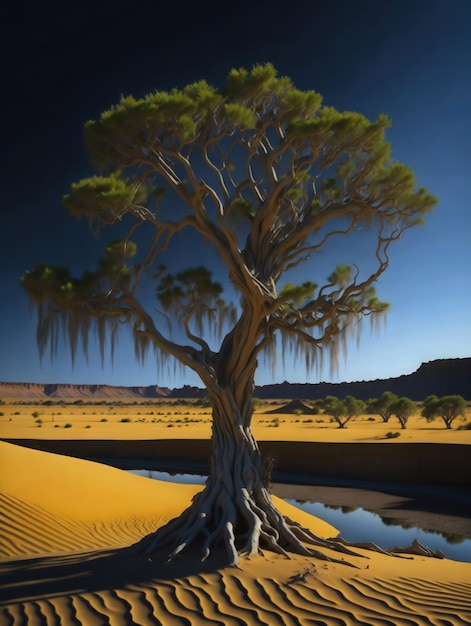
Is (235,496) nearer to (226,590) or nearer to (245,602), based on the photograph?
(226,590)

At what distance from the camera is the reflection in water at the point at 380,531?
11.2 metres

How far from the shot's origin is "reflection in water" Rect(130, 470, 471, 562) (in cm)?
1116

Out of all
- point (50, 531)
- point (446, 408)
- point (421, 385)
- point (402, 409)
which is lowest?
point (50, 531)

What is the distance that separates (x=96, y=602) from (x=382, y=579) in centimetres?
313

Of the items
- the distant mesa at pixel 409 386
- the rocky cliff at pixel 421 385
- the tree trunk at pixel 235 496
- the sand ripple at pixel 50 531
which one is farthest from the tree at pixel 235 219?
the rocky cliff at pixel 421 385

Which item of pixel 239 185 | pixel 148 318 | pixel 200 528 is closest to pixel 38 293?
pixel 148 318

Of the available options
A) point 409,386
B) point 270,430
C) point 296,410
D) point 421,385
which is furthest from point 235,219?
point 409,386

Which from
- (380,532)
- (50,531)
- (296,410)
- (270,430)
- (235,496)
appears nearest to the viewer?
(235,496)

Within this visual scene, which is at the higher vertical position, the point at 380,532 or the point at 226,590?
the point at 226,590

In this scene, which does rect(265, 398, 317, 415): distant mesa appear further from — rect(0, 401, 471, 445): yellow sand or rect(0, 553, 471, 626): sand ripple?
rect(0, 553, 471, 626): sand ripple

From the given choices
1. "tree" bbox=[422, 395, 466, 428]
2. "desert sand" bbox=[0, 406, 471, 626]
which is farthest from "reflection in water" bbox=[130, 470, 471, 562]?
"tree" bbox=[422, 395, 466, 428]

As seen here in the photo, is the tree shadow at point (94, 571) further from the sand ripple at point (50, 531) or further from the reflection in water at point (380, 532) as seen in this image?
the reflection in water at point (380, 532)

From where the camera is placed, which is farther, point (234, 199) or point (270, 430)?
point (270, 430)

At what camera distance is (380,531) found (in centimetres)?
1270
